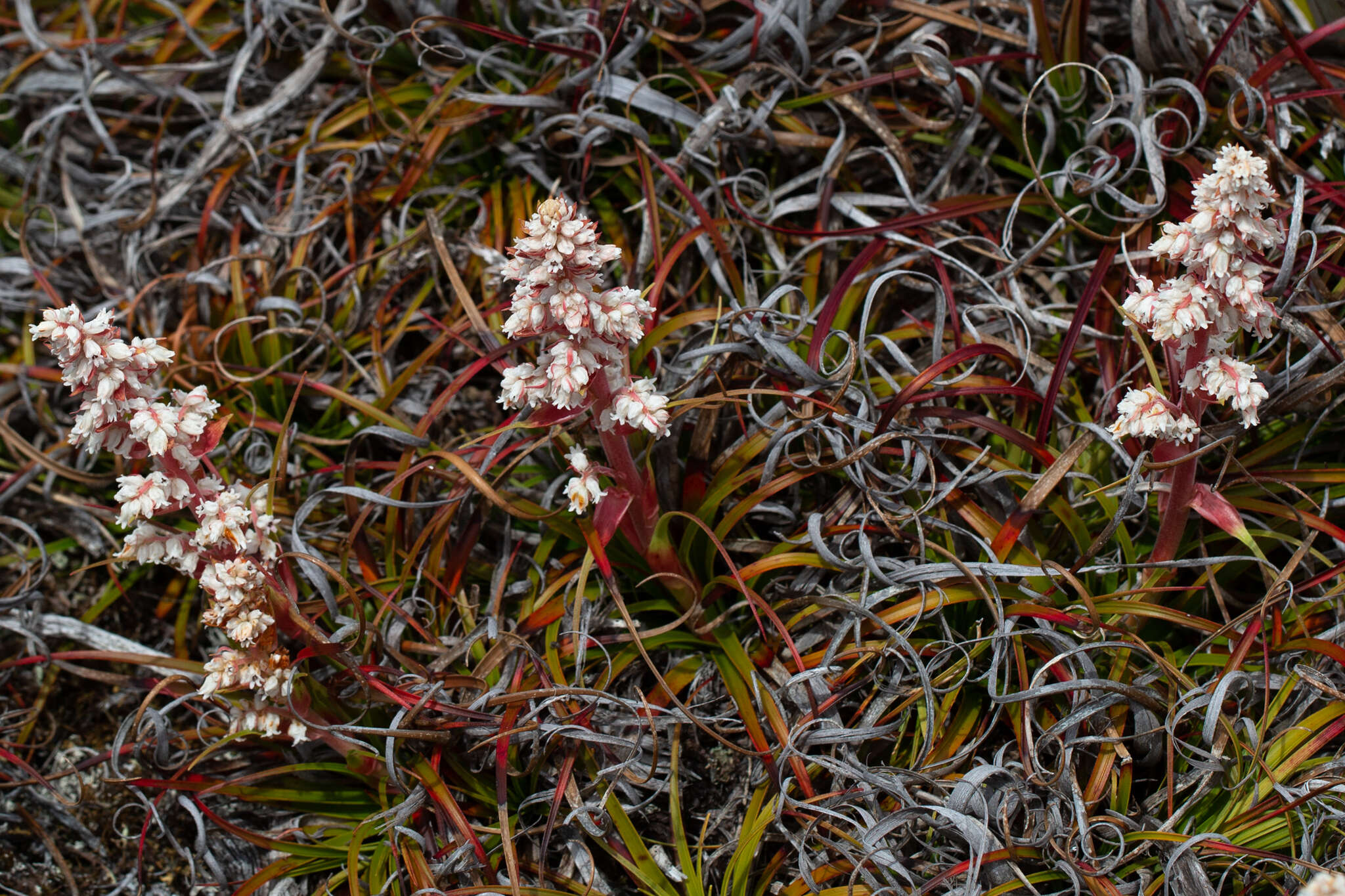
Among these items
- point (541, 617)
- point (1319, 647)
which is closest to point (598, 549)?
point (541, 617)

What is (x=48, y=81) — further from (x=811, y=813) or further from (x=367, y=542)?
(x=811, y=813)

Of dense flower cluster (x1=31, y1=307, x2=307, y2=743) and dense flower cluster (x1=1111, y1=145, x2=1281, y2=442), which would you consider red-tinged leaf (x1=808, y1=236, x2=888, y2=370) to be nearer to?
dense flower cluster (x1=1111, y1=145, x2=1281, y2=442)

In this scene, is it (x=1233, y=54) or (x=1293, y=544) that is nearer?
(x=1293, y=544)

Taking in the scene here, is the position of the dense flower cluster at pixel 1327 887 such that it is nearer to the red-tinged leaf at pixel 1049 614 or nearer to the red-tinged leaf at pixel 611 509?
the red-tinged leaf at pixel 1049 614

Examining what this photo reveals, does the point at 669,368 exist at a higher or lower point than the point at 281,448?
higher

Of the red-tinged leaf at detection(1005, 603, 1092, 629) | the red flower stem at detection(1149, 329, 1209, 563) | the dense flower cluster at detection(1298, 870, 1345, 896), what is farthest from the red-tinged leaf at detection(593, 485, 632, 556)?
the dense flower cluster at detection(1298, 870, 1345, 896)

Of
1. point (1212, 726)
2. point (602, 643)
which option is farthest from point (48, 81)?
point (1212, 726)
